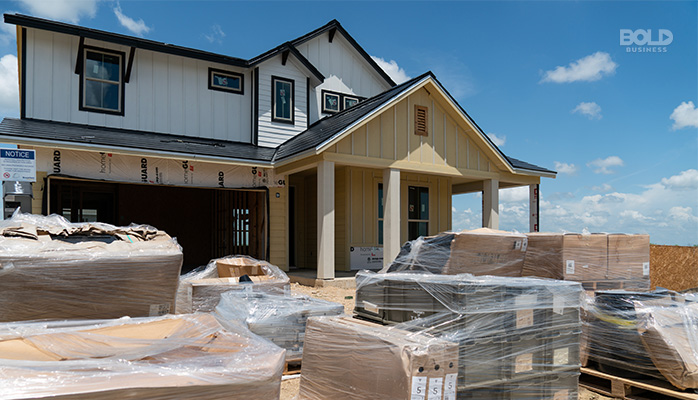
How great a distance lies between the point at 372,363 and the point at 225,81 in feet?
38.0

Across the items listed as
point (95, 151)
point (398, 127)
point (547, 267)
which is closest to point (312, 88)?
point (398, 127)

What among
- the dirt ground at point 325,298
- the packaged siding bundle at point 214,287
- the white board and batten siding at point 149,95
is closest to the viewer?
the dirt ground at point 325,298

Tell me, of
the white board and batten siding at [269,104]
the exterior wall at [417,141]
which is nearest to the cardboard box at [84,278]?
the exterior wall at [417,141]

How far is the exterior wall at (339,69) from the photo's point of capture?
47.5ft

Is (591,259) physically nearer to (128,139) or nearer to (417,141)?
(417,141)

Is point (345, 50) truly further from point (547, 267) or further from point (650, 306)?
point (650, 306)

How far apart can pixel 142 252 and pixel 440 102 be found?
9941 mm

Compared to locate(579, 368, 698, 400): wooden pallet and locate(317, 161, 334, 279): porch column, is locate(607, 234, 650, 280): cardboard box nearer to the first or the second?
locate(579, 368, 698, 400): wooden pallet

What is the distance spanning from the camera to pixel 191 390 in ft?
5.38

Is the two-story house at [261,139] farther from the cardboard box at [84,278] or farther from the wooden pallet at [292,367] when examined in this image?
the cardboard box at [84,278]

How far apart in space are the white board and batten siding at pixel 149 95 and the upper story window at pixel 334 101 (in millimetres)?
2553

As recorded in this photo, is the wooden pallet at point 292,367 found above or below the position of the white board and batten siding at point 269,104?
below

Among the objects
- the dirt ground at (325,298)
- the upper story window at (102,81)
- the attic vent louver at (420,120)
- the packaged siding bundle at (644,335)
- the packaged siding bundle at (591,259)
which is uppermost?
the upper story window at (102,81)

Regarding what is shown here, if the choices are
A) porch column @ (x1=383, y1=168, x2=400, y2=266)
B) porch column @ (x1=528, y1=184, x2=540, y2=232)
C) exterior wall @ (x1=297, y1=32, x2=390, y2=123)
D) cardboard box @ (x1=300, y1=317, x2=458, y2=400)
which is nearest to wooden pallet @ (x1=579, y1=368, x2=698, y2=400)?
cardboard box @ (x1=300, y1=317, x2=458, y2=400)
